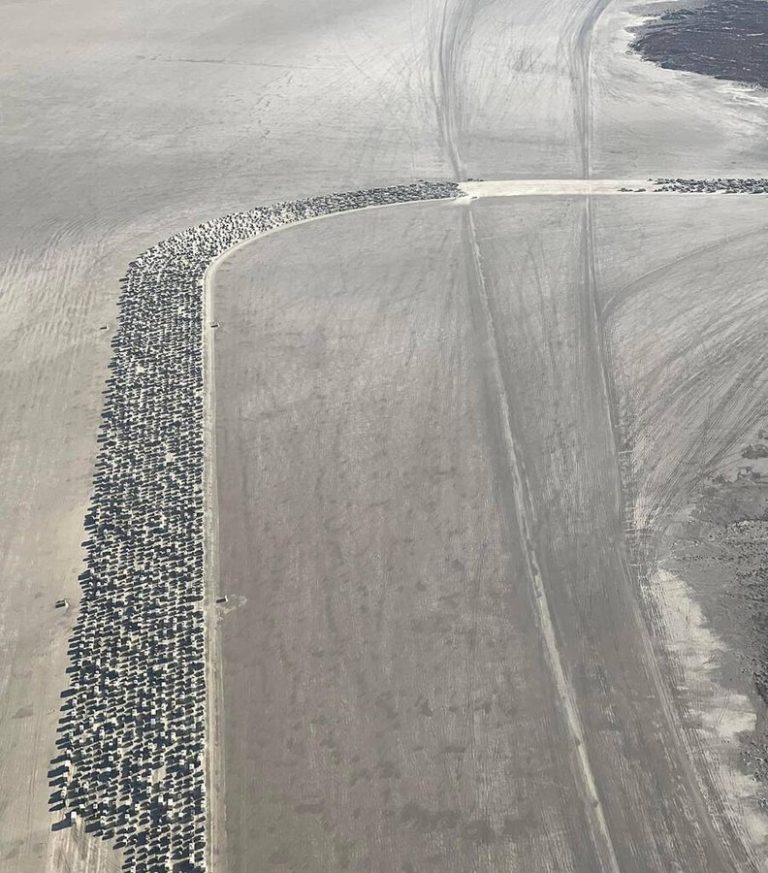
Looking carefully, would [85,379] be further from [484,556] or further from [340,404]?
[484,556]

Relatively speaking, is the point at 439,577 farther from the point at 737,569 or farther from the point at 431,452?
the point at 737,569

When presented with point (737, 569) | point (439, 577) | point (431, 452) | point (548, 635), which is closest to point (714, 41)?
point (431, 452)

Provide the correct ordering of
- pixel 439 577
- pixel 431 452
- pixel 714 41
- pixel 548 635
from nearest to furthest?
pixel 548 635, pixel 439 577, pixel 431 452, pixel 714 41

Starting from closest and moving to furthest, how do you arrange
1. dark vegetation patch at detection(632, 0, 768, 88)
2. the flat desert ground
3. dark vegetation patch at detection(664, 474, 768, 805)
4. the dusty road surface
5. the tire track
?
1. the tire track
2. the dusty road surface
3. the flat desert ground
4. dark vegetation patch at detection(664, 474, 768, 805)
5. dark vegetation patch at detection(632, 0, 768, 88)

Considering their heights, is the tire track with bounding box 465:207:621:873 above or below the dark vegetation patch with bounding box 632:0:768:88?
below

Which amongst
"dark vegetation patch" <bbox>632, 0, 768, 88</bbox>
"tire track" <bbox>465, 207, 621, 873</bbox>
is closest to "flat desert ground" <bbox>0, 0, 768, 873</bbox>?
"tire track" <bbox>465, 207, 621, 873</bbox>

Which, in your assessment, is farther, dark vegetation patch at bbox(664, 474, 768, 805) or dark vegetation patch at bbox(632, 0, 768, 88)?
dark vegetation patch at bbox(632, 0, 768, 88)

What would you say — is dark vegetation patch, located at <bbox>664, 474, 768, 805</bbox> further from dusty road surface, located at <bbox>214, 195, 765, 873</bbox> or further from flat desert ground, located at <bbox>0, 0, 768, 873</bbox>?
dusty road surface, located at <bbox>214, 195, 765, 873</bbox>
